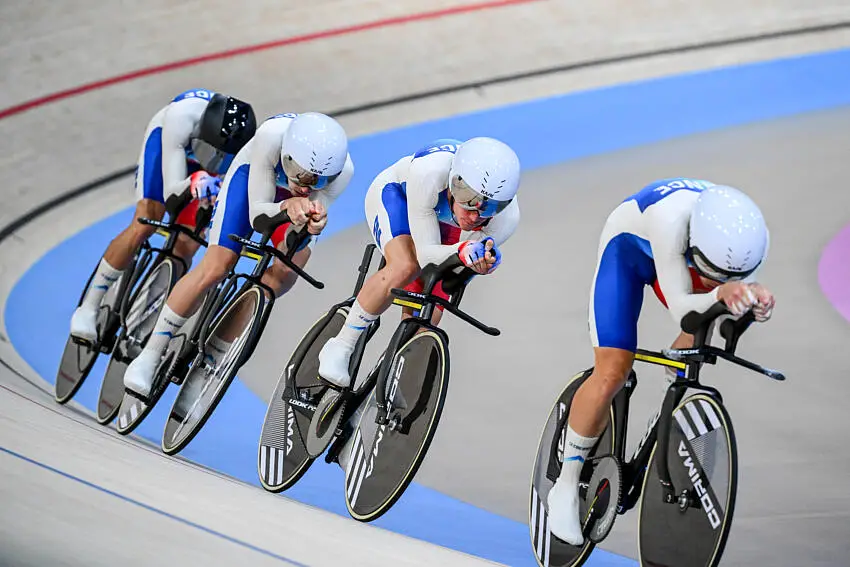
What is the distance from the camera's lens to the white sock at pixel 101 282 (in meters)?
5.36

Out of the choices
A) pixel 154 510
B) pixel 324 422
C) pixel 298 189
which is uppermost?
pixel 298 189

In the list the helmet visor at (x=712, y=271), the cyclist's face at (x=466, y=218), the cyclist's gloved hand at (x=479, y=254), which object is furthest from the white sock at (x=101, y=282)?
the helmet visor at (x=712, y=271)

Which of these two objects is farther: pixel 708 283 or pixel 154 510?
pixel 154 510

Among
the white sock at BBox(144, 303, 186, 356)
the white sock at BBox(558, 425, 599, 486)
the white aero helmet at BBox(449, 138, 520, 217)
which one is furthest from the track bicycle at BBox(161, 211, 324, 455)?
the white sock at BBox(558, 425, 599, 486)

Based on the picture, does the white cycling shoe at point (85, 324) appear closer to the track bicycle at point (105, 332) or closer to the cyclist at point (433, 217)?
the track bicycle at point (105, 332)

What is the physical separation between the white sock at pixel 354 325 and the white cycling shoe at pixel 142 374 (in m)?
1.02

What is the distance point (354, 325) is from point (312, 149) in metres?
0.63

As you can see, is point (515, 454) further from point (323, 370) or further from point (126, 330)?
point (126, 330)

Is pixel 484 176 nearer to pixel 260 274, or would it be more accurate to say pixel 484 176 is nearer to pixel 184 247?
pixel 260 274

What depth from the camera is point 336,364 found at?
13.2ft

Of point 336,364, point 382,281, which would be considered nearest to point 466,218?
point 382,281

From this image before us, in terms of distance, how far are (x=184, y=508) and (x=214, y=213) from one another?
147 cm

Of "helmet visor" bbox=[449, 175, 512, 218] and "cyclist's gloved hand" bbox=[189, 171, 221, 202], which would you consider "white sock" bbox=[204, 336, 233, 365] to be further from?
"helmet visor" bbox=[449, 175, 512, 218]

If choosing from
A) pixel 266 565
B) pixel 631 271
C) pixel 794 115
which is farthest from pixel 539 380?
pixel 794 115
